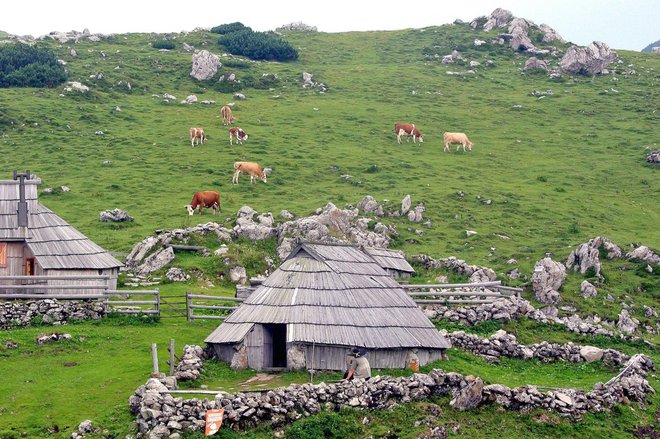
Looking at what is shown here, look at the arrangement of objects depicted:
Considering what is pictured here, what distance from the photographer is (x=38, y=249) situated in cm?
3850

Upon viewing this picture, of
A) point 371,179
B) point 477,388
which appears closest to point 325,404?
point 477,388

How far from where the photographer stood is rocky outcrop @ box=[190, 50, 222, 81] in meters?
86.4

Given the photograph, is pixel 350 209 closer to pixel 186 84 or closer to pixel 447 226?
pixel 447 226

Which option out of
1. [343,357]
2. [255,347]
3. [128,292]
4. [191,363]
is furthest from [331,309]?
[128,292]

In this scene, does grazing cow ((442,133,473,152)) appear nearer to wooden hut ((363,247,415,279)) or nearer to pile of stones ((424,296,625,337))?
wooden hut ((363,247,415,279))

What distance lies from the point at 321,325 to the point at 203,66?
59410 mm

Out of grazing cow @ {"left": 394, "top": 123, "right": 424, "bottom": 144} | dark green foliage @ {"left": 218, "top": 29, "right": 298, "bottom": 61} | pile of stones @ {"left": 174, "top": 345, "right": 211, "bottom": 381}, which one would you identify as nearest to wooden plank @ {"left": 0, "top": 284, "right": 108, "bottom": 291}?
pile of stones @ {"left": 174, "top": 345, "right": 211, "bottom": 381}

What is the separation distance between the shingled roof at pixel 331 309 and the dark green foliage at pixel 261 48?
2663 inches

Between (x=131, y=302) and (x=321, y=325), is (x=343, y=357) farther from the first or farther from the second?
(x=131, y=302)

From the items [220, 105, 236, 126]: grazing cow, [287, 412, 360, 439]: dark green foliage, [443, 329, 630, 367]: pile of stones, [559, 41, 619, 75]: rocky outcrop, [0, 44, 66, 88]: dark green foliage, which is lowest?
[443, 329, 630, 367]: pile of stones

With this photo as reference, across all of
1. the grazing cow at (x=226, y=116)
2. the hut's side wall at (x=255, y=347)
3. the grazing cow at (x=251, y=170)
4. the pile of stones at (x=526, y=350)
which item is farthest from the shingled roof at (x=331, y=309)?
the grazing cow at (x=226, y=116)

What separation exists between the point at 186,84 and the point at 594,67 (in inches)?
1451

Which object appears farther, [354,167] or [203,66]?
[203,66]

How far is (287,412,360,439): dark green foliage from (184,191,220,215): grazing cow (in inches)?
1061
